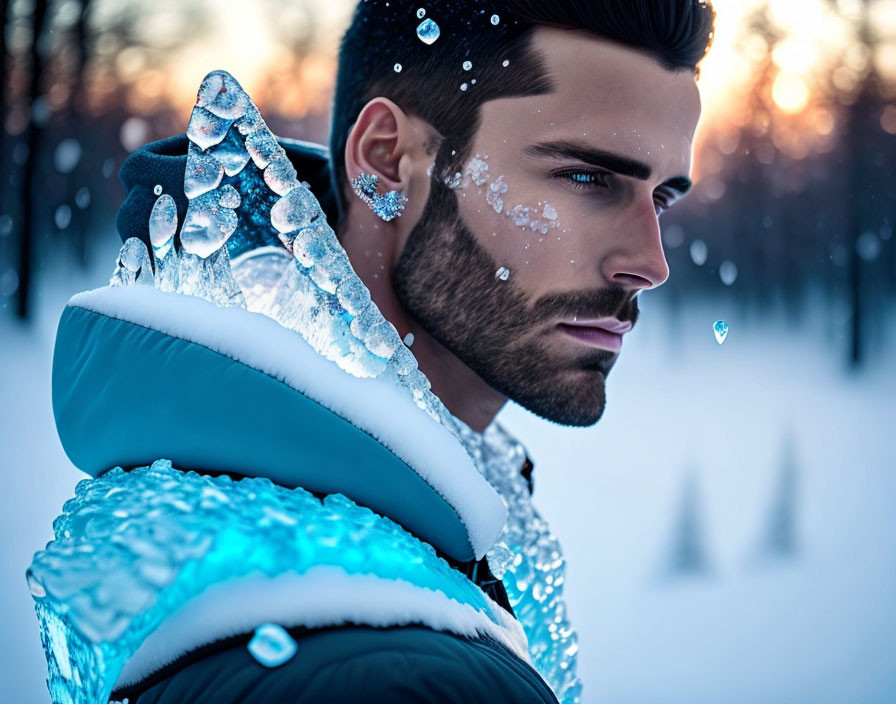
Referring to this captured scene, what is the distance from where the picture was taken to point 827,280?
2787 millimetres

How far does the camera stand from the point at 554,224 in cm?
100

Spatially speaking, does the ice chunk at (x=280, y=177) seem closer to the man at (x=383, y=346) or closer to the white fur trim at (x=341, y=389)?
the man at (x=383, y=346)

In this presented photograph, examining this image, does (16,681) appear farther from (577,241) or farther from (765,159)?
(765,159)

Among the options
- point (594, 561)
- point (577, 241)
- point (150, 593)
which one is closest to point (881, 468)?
point (594, 561)

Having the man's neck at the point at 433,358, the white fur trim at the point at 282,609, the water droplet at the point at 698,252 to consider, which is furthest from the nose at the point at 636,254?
the water droplet at the point at 698,252

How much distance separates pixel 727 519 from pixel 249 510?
225cm

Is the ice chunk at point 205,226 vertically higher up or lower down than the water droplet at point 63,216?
higher up

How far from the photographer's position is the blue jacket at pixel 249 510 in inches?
20.5

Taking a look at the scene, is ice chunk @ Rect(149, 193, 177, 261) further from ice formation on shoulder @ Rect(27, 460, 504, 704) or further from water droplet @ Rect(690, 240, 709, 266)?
water droplet @ Rect(690, 240, 709, 266)

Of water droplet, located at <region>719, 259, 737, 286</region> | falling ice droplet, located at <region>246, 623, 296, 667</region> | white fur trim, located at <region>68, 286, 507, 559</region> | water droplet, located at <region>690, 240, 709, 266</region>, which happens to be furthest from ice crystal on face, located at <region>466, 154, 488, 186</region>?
water droplet, located at <region>719, 259, 737, 286</region>

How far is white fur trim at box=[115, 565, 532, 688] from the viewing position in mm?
529

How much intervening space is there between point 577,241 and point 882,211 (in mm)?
2184

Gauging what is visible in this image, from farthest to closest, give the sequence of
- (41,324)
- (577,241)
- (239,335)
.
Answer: (41,324) < (577,241) < (239,335)

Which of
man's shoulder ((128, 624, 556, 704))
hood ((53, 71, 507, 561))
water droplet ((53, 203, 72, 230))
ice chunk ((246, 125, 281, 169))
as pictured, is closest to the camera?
man's shoulder ((128, 624, 556, 704))
